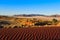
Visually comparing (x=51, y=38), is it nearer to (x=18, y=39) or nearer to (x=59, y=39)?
(x=59, y=39)

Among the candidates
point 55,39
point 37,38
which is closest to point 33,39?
point 37,38

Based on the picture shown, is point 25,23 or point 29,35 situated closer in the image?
point 29,35

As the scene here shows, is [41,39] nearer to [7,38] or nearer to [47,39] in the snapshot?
[47,39]

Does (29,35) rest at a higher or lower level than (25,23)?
higher

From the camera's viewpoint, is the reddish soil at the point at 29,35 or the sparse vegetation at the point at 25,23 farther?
the sparse vegetation at the point at 25,23

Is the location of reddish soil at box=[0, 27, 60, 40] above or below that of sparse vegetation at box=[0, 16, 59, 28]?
above

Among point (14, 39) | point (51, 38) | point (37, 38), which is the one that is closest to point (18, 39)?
point (14, 39)

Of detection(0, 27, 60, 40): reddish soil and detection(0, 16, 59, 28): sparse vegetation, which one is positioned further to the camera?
detection(0, 16, 59, 28): sparse vegetation

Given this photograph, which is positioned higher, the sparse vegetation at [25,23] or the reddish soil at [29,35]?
the reddish soil at [29,35]
